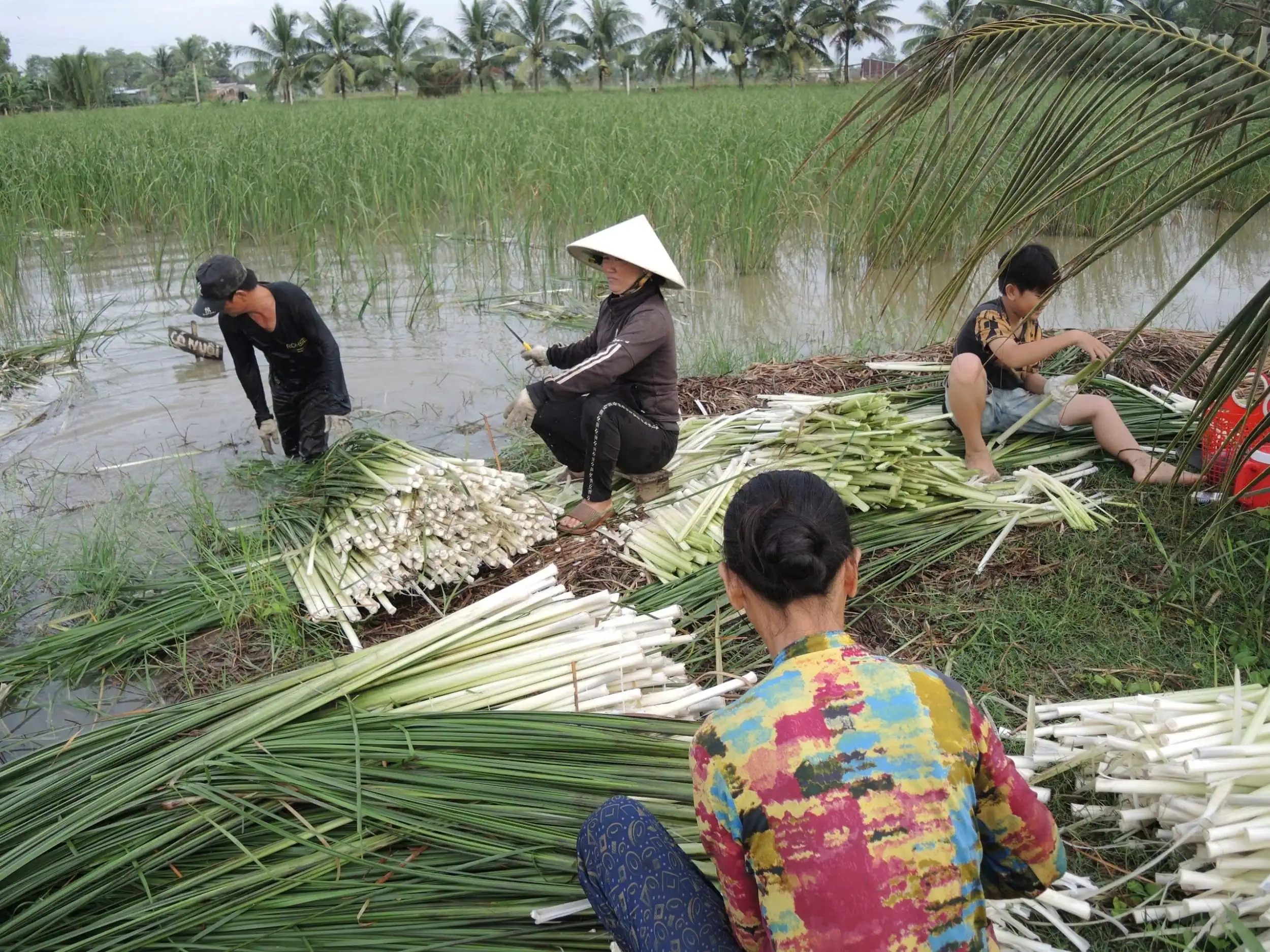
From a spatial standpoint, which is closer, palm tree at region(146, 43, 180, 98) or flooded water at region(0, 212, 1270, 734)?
flooded water at region(0, 212, 1270, 734)

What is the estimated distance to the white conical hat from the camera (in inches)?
129

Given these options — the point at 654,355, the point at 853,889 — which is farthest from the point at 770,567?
the point at 654,355

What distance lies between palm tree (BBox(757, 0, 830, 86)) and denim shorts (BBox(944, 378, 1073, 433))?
41046 mm

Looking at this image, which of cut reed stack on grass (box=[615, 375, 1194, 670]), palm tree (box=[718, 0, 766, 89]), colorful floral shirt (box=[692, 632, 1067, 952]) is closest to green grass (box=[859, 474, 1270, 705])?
cut reed stack on grass (box=[615, 375, 1194, 670])

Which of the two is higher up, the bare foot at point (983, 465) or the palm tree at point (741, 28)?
the palm tree at point (741, 28)

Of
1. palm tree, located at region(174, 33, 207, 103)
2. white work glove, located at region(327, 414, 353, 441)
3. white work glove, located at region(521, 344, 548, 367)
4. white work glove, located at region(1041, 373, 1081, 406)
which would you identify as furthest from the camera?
palm tree, located at region(174, 33, 207, 103)

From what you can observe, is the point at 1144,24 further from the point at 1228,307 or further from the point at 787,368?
the point at 1228,307

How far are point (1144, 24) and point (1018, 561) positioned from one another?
1626 mm

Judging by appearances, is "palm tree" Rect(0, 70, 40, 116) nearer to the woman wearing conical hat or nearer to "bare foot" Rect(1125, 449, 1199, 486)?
the woman wearing conical hat

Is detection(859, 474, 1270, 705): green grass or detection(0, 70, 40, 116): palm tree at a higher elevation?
detection(0, 70, 40, 116): palm tree

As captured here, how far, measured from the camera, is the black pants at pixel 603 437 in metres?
3.35

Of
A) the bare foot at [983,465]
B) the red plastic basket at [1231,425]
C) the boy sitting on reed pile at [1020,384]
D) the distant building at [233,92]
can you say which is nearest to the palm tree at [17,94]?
the distant building at [233,92]

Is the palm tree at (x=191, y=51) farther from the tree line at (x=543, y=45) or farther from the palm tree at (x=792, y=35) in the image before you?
the palm tree at (x=792, y=35)

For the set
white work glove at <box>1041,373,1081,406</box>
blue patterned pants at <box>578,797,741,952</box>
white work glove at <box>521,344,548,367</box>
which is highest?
white work glove at <box>521,344,548,367</box>
